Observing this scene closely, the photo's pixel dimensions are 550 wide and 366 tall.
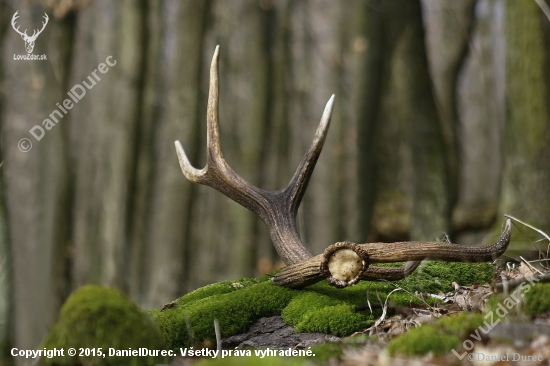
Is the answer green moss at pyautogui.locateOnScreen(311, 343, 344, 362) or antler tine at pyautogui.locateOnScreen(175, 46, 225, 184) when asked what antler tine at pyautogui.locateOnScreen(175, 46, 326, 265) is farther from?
green moss at pyautogui.locateOnScreen(311, 343, 344, 362)

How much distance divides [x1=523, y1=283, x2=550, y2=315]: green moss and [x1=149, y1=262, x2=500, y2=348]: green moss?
3.14ft

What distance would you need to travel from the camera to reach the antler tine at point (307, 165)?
4.22 metres

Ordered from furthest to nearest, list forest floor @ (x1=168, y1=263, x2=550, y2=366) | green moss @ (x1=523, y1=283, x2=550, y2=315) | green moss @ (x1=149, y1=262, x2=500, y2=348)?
green moss @ (x1=149, y1=262, x2=500, y2=348), green moss @ (x1=523, y1=283, x2=550, y2=315), forest floor @ (x1=168, y1=263, x2=550, y2=366)

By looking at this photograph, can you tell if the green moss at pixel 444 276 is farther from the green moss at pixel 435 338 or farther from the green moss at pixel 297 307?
the green moss at pixel 435 338

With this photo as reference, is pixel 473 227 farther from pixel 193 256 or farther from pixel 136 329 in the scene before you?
pixel 136 329

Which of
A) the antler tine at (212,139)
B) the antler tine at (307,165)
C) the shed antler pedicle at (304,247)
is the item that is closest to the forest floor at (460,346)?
the shed antler pedicle at (304,247)

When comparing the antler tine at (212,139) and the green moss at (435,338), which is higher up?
the antler tine at (212,139)

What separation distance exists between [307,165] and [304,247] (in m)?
0.59

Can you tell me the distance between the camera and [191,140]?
10195 millimetres

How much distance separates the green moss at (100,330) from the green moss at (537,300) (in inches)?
67.0

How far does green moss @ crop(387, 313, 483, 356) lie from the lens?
248cm

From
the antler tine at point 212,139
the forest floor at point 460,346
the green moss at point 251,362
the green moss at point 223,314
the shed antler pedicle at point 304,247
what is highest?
the antler tine at point 212,139

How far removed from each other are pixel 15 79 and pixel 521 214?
9.00 meters

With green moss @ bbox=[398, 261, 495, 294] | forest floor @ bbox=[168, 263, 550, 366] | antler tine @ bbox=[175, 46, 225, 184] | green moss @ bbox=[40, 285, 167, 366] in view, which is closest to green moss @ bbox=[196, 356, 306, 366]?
forest floor @ bbox=[168, 263, 550, 366]
